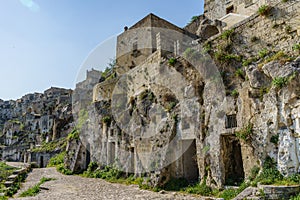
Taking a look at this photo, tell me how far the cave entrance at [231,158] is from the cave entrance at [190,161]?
1874 millimetres

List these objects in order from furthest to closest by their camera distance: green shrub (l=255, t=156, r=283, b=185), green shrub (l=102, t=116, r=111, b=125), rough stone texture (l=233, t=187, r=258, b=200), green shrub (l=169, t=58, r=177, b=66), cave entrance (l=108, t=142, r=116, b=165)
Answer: green shrub (l=102, t=116, r=111, b=125) < cave entrance (l=108, t=142, r=116, b=165) < green shrub (l=169, t=58, r=177, b=66) < green shrub (l=255, t=156, r=283, b=185) < rough stone texture (l=233, t=187, r=258, b=200)

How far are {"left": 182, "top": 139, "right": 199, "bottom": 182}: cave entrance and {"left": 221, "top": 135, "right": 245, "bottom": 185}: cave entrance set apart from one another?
1874 millimetres

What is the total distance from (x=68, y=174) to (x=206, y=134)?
13.1m

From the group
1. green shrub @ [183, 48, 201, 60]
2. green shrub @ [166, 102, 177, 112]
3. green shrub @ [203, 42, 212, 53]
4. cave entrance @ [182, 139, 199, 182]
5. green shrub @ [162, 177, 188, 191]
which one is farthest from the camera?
green shrub @ [166, 102, 177, 112]

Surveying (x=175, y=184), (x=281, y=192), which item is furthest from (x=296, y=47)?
(x=175, y=184)

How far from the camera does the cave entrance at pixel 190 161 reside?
39.5ft

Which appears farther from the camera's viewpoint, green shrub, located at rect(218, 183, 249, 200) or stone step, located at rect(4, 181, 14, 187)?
stone step, located at rect(4, 181, 14, 187)

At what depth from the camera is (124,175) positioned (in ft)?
49.8

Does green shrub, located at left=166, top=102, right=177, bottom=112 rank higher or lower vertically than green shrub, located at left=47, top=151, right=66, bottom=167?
higher

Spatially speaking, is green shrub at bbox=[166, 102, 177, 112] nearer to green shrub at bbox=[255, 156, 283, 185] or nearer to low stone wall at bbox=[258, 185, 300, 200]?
green shrub at bbox=[255, 156, 283, 185]

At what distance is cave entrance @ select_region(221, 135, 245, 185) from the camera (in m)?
9.97

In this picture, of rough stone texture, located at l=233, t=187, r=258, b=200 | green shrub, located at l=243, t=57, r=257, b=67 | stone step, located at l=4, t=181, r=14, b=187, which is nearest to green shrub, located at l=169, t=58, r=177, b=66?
green shrub, located at l=243, t=57, r=257, b=67

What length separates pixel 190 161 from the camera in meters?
12.5

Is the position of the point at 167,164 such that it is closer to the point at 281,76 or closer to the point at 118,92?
the point at 281,76
